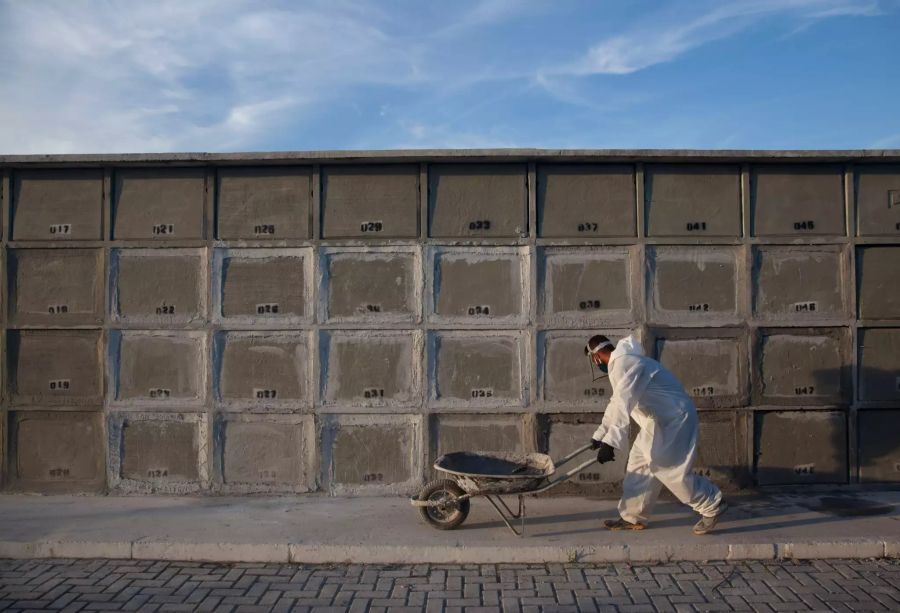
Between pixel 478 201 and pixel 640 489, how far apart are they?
3.05m

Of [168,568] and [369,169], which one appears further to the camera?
[369,169]

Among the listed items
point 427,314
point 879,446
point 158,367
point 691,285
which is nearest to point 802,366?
point 879,446

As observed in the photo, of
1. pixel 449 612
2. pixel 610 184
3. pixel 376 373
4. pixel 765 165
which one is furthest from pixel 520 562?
pixel 765 165

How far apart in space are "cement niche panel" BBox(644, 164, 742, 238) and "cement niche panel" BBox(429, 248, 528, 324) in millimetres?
1411

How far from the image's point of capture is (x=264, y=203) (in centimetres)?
681

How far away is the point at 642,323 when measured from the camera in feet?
21.9

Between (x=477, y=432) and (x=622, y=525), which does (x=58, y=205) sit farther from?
(x=622, y=525)

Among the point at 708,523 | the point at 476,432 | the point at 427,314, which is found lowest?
the point at 708,523

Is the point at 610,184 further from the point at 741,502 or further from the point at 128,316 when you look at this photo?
the point at 128,316

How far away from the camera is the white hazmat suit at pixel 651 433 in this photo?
537 centimetres

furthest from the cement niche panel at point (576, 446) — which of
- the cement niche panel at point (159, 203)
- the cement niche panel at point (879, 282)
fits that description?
the cement niche panel at point (159, 203)

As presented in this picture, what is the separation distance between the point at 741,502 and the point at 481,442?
248 centimetres

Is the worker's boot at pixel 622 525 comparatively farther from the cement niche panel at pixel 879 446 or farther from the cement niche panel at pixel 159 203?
the cement niche panel at pixel 159 203

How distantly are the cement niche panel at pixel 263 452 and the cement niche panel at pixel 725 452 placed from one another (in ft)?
12.7
